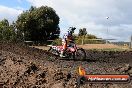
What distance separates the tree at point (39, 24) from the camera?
62.9 m

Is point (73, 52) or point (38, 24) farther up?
point (38, 24)

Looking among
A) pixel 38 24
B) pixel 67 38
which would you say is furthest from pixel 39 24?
pixel 67 38

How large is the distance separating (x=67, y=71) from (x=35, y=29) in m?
49.3

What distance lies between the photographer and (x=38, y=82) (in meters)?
13.7

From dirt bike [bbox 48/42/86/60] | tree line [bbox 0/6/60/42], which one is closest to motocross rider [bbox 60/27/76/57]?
dirt bike [bbox 48/42/86/60]

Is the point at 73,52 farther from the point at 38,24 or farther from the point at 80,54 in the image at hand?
the point at 38,24

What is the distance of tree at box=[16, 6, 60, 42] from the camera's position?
62.9 m

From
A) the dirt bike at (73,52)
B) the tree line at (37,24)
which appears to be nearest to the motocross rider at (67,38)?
the dirt bike at (73,52)

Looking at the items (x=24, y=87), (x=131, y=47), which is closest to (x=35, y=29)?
(x=131, y=47)

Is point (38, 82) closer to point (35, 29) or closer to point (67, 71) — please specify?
point (67, 71)

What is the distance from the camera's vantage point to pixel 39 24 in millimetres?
64438

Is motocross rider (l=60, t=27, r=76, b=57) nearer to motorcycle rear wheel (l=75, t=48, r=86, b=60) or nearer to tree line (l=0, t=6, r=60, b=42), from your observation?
motorcycle rear wheel (l=75, t=48, r=86, b=60)

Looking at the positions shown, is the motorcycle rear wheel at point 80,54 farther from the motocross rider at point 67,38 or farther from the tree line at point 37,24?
the tree line at point 37,24

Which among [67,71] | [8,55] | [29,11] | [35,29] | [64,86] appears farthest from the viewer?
[29,11]
